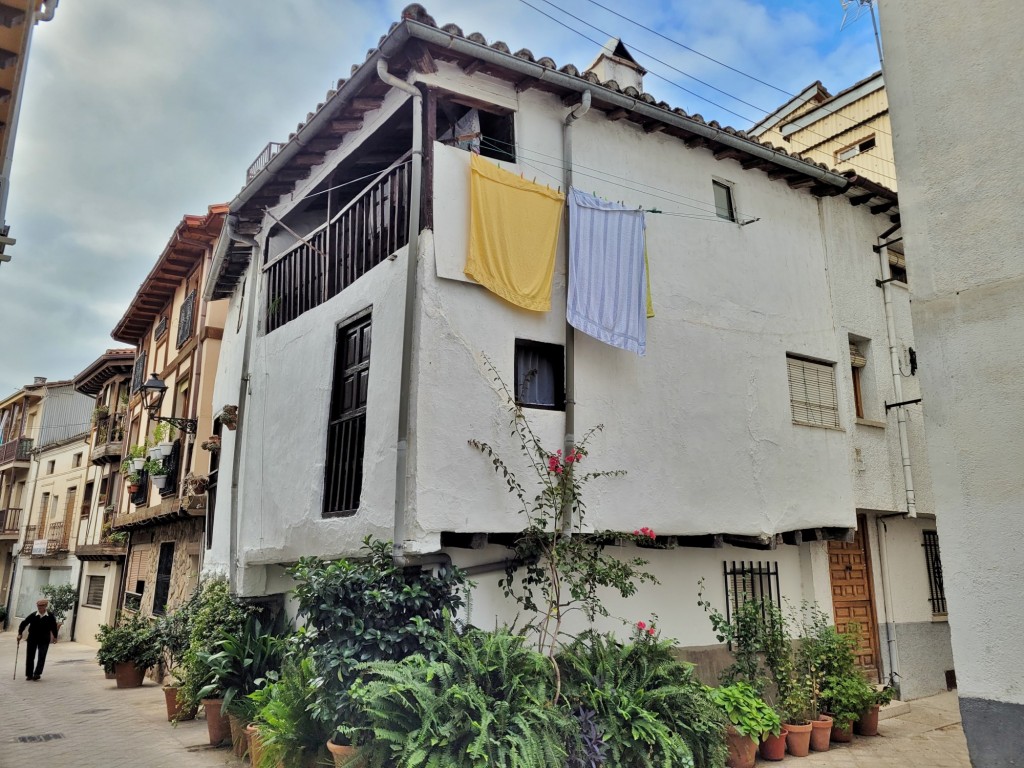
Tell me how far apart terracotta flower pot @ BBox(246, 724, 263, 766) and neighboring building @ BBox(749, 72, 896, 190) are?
1429cm

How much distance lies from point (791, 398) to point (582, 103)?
5.02m

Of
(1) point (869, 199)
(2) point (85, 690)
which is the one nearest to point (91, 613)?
(2) point (85, 690)

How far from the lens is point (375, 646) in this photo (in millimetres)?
6531

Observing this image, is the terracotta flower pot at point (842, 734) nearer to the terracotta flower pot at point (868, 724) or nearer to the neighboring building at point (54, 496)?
the terracotta flower pot at point (868, 724)

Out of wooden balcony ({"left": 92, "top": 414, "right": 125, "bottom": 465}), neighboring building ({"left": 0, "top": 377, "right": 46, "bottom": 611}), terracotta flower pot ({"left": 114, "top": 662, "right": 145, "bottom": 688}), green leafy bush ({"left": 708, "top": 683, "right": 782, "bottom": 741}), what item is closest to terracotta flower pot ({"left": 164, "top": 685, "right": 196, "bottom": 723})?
terracotta flower pot ({"left": 114, "top": 662, "right": 145, "bottom": 688})

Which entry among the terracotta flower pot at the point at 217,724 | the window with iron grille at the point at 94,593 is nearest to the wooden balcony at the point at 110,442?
the window with iron grille at the point at 94,593

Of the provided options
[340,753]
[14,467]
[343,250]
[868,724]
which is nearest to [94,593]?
[14,467]

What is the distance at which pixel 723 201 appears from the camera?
33.9ft

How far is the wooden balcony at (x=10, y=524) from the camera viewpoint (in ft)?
111

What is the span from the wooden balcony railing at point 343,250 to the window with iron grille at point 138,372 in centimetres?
1256

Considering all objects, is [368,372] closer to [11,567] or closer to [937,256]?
[937,256]

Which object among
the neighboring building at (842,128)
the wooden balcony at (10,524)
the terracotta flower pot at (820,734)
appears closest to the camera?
the terracotta flower pot at (820,734)

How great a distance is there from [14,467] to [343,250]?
3412 centimetres

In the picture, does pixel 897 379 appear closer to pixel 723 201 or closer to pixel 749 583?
pixel 723 201
